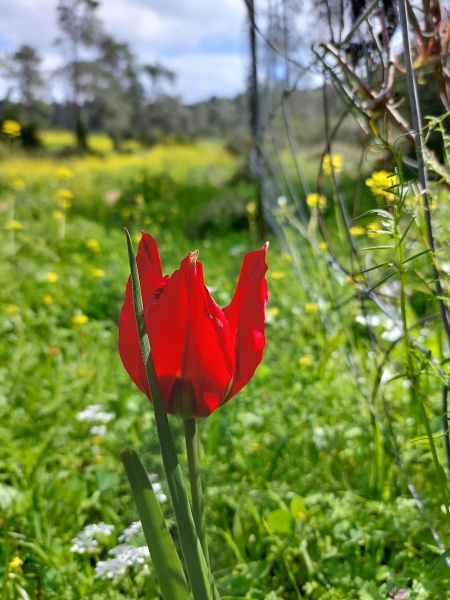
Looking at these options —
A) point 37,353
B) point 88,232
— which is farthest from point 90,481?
point 88,232

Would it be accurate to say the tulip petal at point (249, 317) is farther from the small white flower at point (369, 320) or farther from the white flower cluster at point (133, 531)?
the small white flower at point (369, 320)

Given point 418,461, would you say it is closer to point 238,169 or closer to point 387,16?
point 387,16

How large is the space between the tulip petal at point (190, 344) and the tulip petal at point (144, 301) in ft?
0.09

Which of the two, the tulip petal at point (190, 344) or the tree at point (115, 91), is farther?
the tree at point (115, 91)

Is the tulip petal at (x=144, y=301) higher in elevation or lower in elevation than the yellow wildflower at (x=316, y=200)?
lower

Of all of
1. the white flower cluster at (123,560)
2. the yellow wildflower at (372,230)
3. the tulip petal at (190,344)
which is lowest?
the white flower cluster at (123,560)

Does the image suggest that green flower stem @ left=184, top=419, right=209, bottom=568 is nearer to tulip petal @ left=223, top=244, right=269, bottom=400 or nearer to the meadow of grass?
tulip petal @ left=223, top=244, right=269, bottom=400

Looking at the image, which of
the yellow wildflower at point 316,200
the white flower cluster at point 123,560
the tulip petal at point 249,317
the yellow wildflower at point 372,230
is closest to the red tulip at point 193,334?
the tulip petal at point 249,317

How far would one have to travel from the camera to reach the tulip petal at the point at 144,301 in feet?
1.75

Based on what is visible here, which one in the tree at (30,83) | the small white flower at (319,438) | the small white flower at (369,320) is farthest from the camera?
the tree at (30,83)

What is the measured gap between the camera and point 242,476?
142 cm

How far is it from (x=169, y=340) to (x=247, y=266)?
105mm

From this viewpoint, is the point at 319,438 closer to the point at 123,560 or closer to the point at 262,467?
the point at 262,467

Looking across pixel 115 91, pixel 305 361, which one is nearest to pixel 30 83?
pixel 115 91
